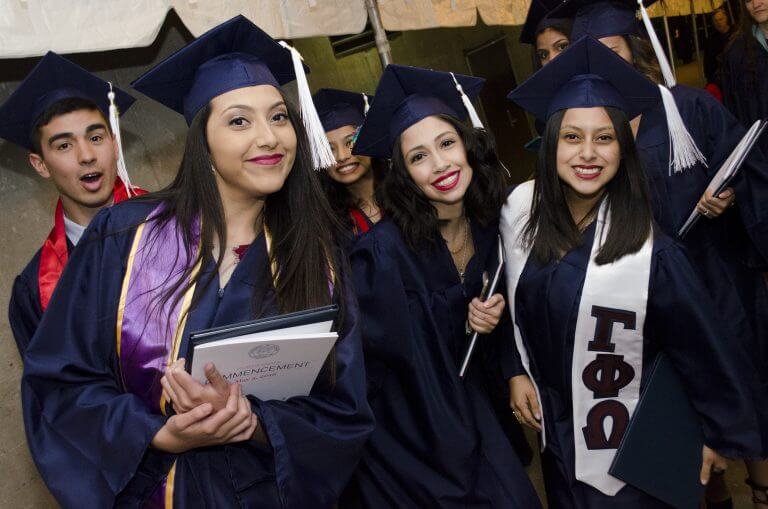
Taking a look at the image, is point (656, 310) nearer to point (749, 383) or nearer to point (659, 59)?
point (749, 383)

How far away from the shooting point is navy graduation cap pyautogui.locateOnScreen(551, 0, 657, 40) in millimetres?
3449

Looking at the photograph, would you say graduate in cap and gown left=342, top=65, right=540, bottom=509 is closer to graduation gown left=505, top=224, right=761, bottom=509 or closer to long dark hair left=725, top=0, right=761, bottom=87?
graduation gown left=505, top=224, right=761, bottom=509

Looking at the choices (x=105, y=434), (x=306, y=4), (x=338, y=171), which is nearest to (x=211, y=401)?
(x=105, y=434)

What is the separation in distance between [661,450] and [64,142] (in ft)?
7.74

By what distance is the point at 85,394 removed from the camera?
1880 mm

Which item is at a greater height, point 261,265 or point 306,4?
point 306,4

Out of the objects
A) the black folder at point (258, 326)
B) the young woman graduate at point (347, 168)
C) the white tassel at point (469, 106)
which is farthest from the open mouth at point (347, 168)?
the black folder at point (258, 326)

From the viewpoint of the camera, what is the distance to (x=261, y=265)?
215 centimetres

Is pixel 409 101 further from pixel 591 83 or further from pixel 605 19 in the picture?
pixel 605 19

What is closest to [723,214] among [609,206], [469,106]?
[609,206]

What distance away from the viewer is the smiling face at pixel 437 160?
9.37ft

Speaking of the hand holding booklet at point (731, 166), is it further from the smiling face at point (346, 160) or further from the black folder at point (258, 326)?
the black folder at point (258, 326)

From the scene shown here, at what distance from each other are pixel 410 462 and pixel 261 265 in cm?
107

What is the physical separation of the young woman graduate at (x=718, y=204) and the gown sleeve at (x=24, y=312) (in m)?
2.31
